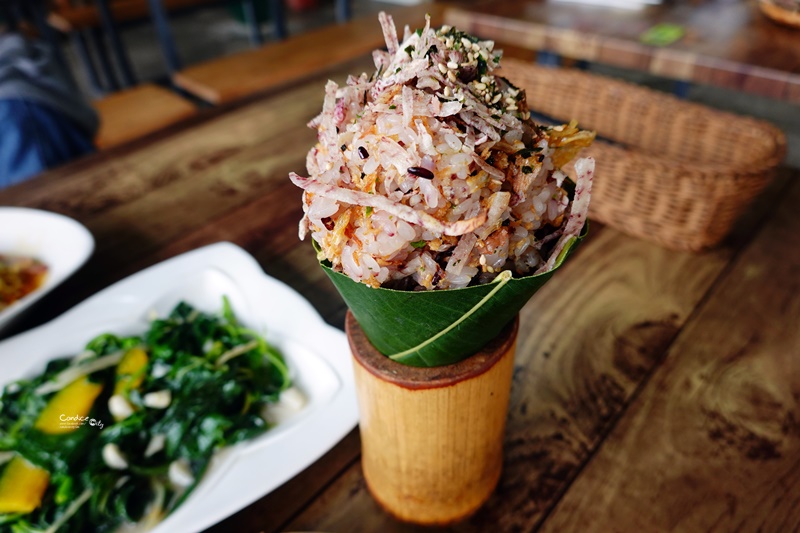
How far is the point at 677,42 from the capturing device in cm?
248

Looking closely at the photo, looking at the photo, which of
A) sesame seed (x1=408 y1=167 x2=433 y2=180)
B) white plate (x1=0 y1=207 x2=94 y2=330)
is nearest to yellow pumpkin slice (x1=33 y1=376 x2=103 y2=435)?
white plate (x1=0 y1=207 x2=94 y2=330)

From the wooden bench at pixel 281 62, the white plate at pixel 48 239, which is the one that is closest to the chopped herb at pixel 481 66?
the white plate at pixel 48 239

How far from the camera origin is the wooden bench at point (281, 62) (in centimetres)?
292

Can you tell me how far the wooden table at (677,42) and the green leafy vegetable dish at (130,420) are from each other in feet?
7.21

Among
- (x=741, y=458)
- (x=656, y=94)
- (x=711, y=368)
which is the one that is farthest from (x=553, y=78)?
(x=741, y=458)

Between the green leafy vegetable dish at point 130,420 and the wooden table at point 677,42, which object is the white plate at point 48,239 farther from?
the wooden table at point 677,42

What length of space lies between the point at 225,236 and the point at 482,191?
3.79 ft

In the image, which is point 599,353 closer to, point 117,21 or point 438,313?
point 438,313

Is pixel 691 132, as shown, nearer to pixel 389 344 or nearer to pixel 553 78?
pixel 553 78

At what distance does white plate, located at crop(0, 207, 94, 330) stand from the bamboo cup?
37.8 inches

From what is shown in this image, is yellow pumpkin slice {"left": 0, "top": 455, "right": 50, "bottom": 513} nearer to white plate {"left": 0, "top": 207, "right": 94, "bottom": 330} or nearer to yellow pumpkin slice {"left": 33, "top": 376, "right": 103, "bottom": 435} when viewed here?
yellow pumpkin slice {"left": 33, "top": 376, "right": 103, "bottom": 435}

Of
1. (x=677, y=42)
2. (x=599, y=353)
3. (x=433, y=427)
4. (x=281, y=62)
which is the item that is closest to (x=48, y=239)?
(x=433, y=427)

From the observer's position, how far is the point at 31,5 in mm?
4379

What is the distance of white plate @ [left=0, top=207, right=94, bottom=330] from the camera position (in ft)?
4.52
